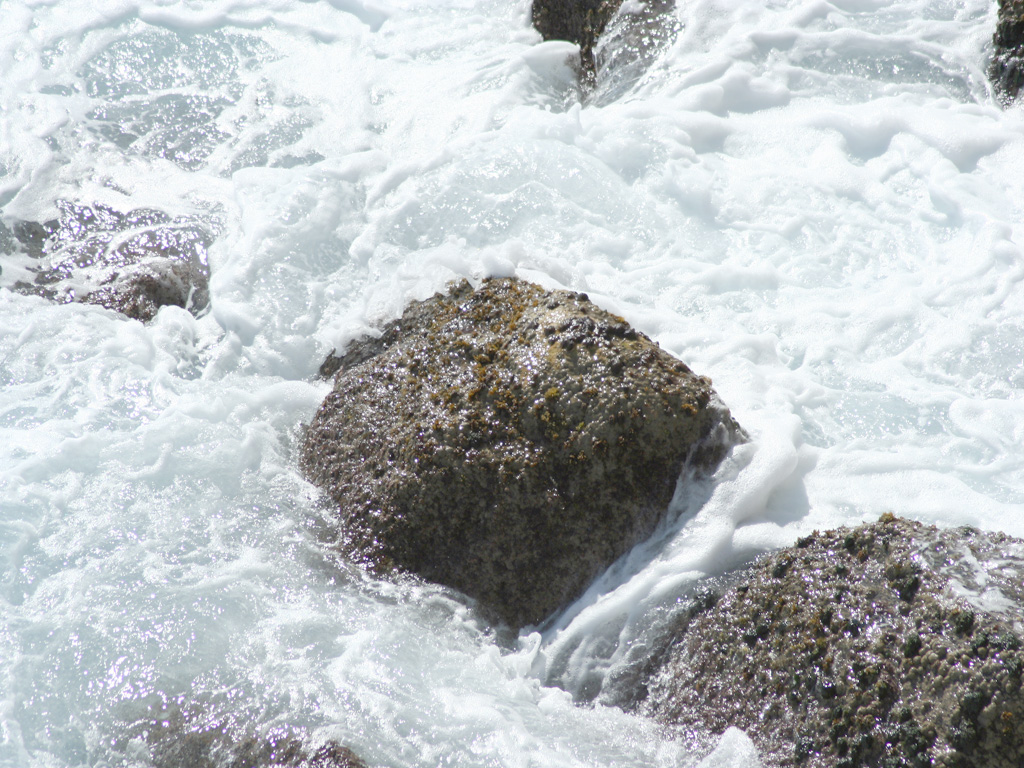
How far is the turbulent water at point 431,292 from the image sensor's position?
3453mm

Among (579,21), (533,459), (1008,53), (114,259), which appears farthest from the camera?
(579,21)

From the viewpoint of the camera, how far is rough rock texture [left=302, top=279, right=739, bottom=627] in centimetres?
375

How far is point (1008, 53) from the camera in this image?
7035 millimetres

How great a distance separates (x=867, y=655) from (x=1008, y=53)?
21.8 ft

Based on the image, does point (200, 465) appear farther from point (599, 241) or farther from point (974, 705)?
point (974, 705)

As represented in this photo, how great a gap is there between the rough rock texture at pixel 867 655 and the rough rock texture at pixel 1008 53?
565 centimetres

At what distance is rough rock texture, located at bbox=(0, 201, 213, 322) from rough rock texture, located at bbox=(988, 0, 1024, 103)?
7.23 metres

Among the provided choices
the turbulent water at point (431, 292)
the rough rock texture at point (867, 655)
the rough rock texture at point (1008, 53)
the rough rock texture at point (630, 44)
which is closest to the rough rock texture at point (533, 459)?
the turbulent water at point (431, 292)

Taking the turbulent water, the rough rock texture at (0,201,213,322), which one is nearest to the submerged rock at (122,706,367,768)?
the turbulent water

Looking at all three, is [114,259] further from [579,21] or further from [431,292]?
[579,21]

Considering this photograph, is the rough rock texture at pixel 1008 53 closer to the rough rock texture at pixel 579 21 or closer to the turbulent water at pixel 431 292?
the turbulent water at pixel 431 292

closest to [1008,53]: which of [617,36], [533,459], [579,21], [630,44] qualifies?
[630,44]

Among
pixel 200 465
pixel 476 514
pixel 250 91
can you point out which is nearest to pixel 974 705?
pixel 476 514

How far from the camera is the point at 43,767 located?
3143 millimetres
